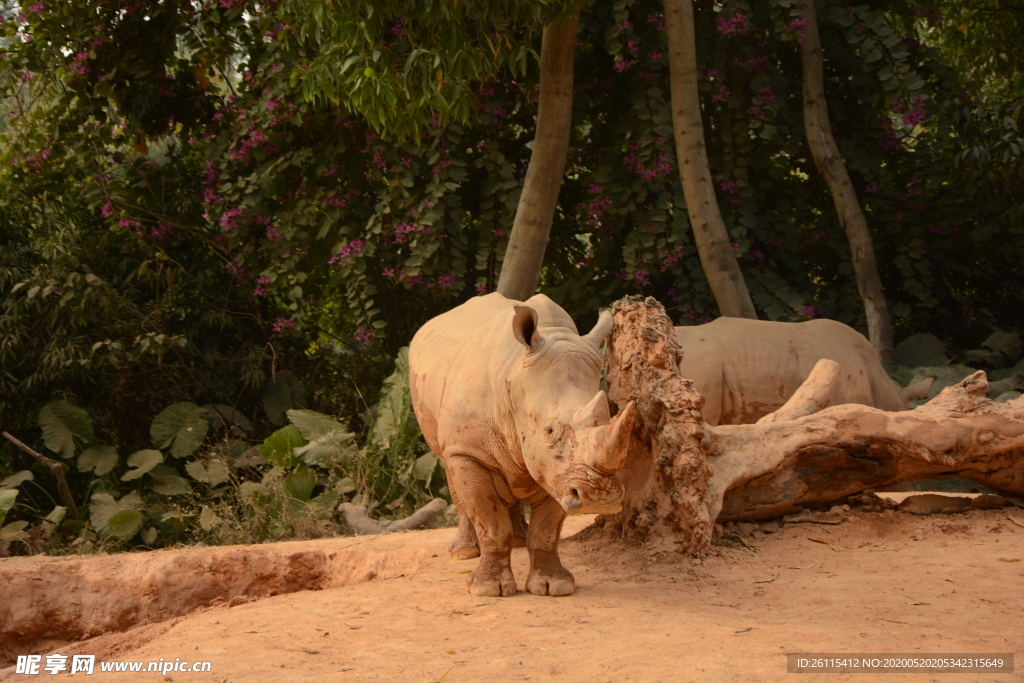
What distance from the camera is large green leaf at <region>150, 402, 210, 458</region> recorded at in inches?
304

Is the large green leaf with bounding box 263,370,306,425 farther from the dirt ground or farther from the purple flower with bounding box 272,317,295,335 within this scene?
the dirt ground

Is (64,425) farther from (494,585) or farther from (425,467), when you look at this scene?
(494,585)

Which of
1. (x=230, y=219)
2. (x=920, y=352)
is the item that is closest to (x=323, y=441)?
(x=230, y=219)

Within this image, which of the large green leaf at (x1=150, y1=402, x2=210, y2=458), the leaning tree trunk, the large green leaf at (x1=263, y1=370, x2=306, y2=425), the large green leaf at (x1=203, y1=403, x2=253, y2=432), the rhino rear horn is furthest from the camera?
the large green leaf at (x1=263, y1=370, x2=306, y2=425)

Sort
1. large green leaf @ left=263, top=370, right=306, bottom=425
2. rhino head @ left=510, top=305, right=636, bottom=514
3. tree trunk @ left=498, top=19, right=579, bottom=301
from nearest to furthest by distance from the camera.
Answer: rhino head @ left=510, top=305, right=636, bottom=514 < tree trunk @ left=498, top=19, right=579, bottom=301 < large green leaf @ left=263, top=370, right=306, bottom=425

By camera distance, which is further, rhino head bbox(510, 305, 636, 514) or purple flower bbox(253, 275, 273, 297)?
purple flower bbox(253, 275, 273, 297)

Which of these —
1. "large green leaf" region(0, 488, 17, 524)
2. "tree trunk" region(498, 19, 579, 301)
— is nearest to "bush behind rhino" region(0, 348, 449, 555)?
"large green leaf" region(0, 488, 17, 524)

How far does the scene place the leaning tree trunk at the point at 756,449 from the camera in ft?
14.0

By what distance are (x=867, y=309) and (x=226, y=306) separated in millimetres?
5876

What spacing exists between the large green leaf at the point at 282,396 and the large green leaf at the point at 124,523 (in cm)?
197

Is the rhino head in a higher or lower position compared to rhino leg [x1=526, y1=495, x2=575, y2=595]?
higher

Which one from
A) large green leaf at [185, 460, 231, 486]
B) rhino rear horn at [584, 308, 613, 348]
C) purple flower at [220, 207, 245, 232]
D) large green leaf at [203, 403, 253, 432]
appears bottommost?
large green leaf at [185, 460, 231, 486]

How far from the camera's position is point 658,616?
3.51 metres

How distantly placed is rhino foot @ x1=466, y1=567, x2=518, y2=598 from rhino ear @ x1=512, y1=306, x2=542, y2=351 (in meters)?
1.07
